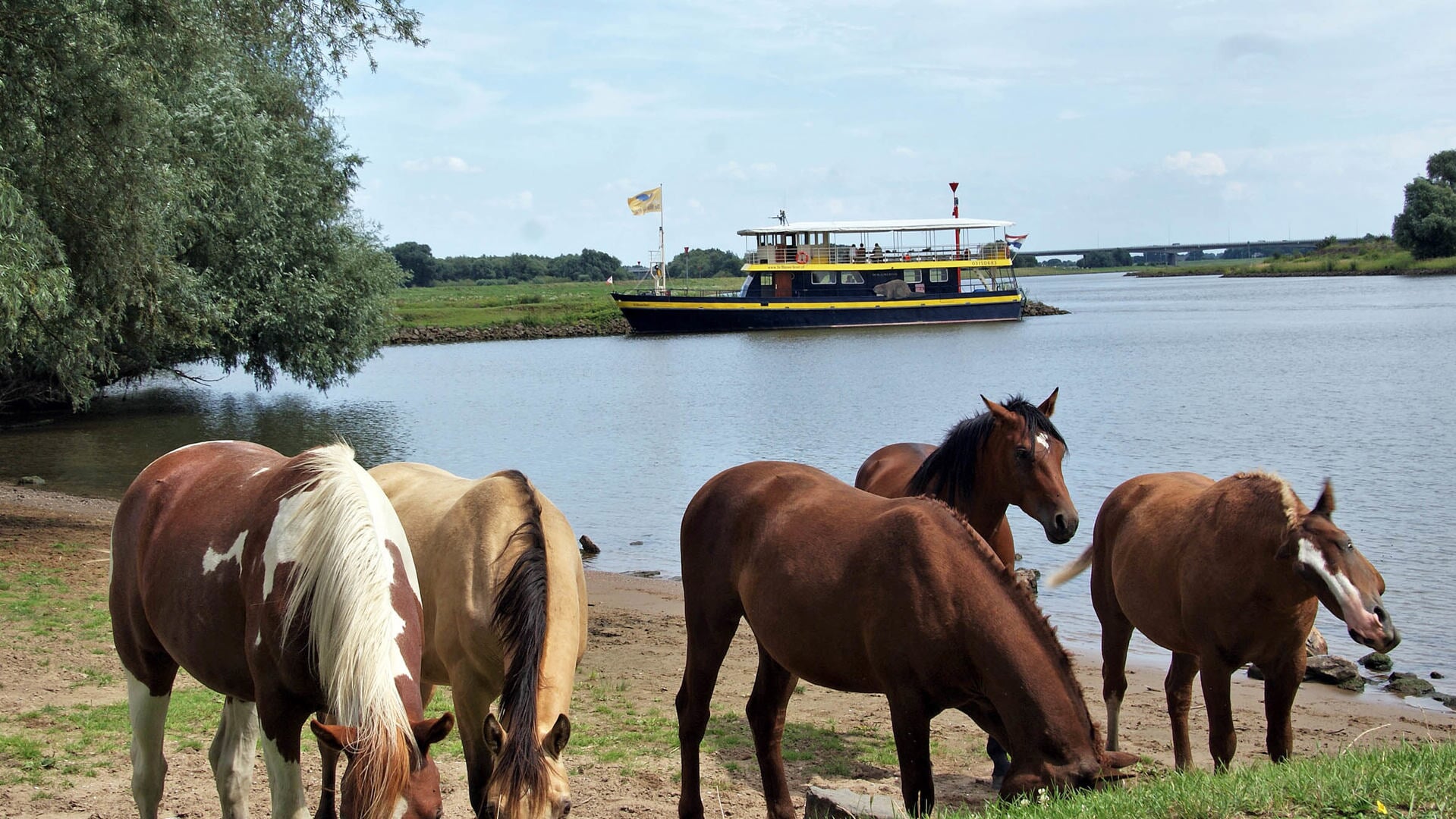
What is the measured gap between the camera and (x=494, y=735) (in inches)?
137

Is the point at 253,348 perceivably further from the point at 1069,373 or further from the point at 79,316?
the point at 1069,373

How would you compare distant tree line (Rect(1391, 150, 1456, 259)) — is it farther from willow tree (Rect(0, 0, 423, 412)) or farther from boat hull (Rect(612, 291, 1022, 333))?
willow tree (Rect(0, 0, 423, 412))

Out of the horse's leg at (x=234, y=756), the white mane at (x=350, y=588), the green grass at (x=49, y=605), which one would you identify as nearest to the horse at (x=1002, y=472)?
the white mane at (x=350, y=588)

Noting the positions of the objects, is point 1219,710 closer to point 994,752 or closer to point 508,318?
point 994,752

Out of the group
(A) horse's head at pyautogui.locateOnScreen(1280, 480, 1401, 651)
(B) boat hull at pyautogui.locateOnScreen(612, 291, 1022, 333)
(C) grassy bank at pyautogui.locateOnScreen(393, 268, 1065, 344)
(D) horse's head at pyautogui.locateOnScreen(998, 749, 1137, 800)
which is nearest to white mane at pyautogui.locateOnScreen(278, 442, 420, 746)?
(D) horse's head at pyautogui.locateOnScreen(998, 749, 1137, 800)

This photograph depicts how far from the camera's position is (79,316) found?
39.1 ft

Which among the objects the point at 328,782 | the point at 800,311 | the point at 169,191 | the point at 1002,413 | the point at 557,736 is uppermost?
the point at 169,191

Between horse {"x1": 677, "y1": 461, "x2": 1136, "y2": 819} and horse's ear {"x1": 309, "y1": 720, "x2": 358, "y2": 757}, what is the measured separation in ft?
6.59

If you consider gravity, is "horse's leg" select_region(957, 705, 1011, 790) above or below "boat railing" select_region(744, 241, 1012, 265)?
below

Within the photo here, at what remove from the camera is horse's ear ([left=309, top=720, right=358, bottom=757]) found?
3059mm

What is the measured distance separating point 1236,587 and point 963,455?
5.67ft

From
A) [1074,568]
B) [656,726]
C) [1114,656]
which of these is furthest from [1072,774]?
[1074,568]

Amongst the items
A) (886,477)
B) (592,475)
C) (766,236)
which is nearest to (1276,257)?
(766,236)

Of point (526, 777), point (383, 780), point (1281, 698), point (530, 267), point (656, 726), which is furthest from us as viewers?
point (530, 267)
